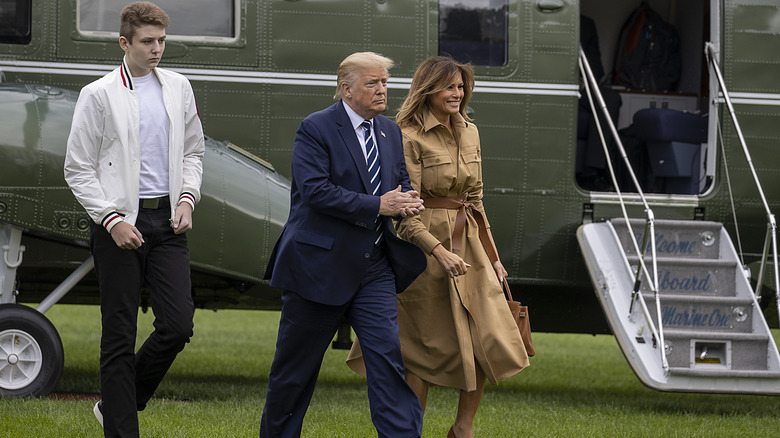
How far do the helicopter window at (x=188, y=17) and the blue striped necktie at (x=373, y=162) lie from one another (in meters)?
2.96

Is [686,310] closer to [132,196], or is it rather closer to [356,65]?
[356,65]

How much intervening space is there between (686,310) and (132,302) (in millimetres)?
3714

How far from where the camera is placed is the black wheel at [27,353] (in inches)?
243

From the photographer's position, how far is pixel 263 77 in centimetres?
701

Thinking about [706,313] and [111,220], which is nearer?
[111,220]

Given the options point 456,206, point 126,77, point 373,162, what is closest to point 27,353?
point 126,77

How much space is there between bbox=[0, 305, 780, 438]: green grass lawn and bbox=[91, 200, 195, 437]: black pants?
91cm

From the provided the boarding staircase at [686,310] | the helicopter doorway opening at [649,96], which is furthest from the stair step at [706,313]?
the helicopter doorway opening at [649,96]

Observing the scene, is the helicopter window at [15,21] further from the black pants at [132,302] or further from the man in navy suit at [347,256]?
the man in navy suit at [347,256]

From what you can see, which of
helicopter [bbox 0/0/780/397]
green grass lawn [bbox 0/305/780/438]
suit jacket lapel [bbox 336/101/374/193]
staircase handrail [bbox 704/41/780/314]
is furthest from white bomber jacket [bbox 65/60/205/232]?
staircase handrail [bbox 704/41/780/314]

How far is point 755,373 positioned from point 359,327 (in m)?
2.91

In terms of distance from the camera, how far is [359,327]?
420cm

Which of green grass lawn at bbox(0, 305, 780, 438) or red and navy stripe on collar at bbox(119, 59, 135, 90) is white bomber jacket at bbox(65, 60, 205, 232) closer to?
red and navy stripe on collar at bbox(119, 59, 135, 90)

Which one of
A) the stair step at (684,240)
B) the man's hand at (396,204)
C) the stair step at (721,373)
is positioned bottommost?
the stair step at (721,373)
